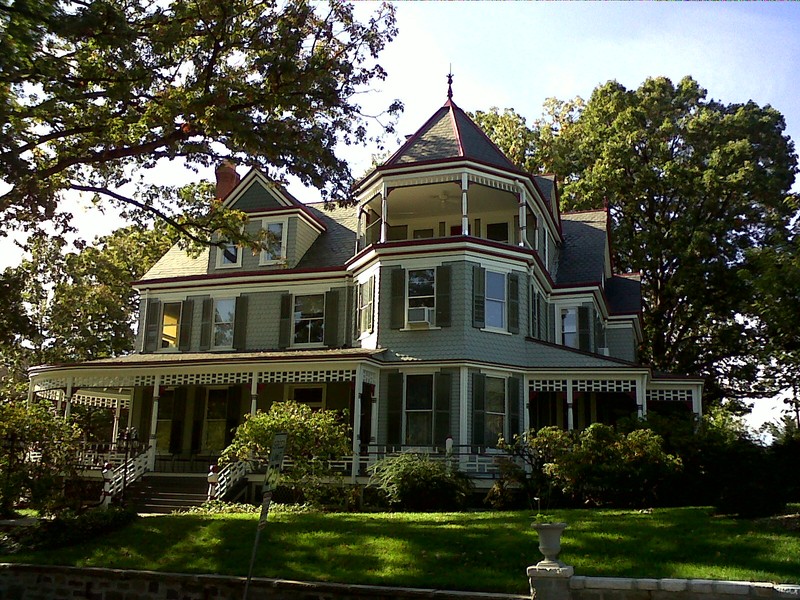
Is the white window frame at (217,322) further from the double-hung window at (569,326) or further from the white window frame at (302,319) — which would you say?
the double-hung window at (569,326)

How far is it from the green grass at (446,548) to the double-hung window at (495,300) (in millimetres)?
8227

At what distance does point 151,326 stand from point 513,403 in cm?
1301

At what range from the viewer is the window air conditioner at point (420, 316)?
73.8 feet

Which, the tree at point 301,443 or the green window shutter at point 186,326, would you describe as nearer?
the tree at point 301,443

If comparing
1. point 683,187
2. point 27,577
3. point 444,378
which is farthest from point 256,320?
point 683,187

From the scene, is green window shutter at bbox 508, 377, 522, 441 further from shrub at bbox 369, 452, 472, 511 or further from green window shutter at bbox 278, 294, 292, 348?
green window shutter at bbox 278, 294, 292, 348

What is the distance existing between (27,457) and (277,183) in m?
8.72

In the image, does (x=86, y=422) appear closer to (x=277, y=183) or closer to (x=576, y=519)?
(x=277, y=183)

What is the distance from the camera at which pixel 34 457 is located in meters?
18.6

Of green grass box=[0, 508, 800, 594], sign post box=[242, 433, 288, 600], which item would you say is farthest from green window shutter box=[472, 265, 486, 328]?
sign post box=[242, 433, 288, 600]

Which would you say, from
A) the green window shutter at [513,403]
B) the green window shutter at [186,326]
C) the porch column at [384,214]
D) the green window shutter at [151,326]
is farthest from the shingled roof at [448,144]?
the green window shutter at [151,326]

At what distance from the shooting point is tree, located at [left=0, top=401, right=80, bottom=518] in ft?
52.8

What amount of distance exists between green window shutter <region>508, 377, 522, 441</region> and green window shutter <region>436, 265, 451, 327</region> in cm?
260

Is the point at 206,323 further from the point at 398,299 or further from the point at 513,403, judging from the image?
the point at 513,403
